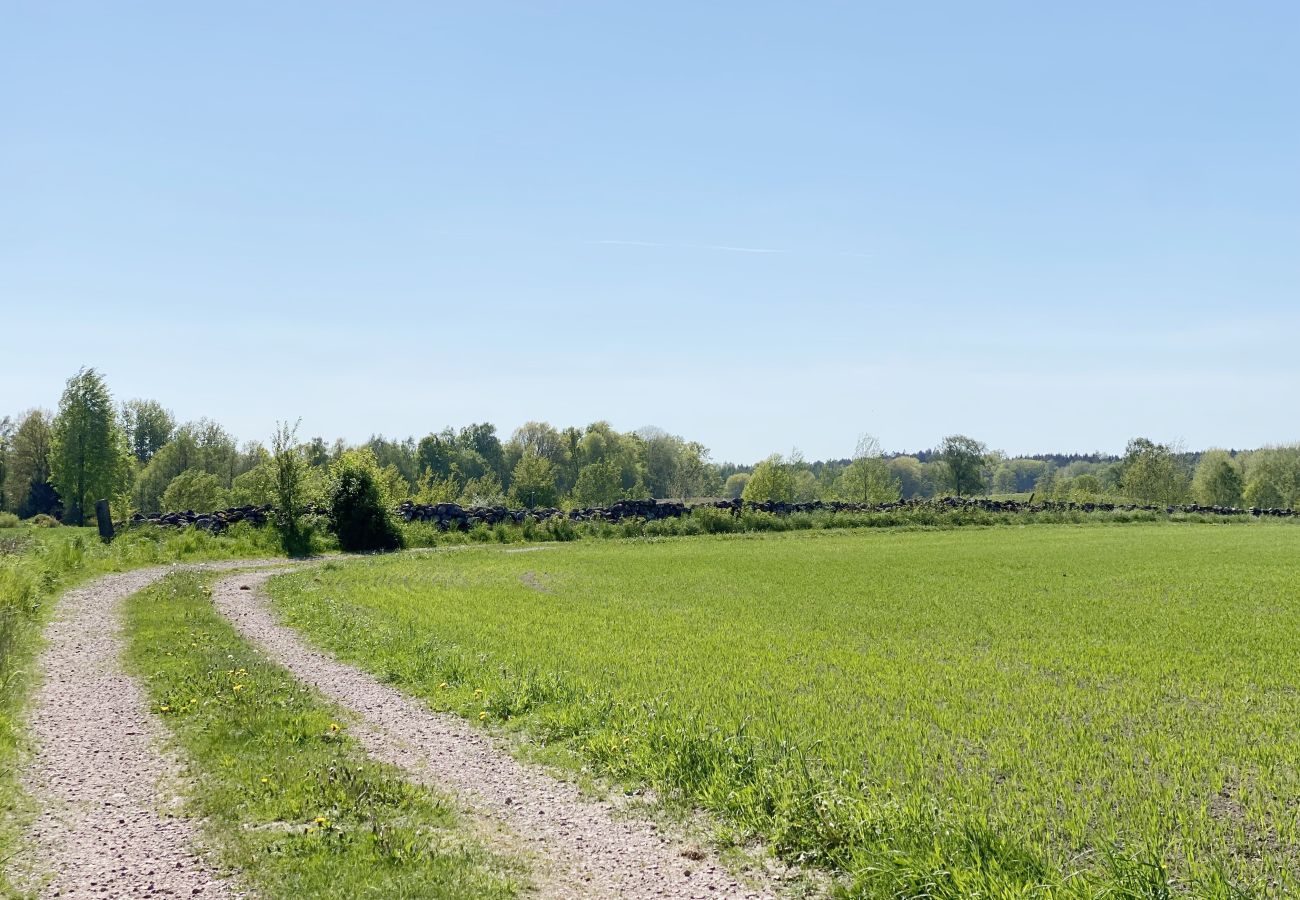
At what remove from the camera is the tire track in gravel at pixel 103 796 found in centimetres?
684

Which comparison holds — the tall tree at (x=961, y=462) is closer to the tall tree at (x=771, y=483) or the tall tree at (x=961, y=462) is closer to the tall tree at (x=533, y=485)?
the tall tree at (x=771, y=483)

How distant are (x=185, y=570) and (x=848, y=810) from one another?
27.6 m

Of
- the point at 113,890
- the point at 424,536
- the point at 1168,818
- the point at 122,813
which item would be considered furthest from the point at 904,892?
the point at 424,536

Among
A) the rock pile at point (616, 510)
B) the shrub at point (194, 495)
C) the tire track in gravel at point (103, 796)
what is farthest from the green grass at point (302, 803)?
the shrub at point (194, 495)

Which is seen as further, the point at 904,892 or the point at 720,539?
the point at 720,539

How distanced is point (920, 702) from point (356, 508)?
33.4 meters

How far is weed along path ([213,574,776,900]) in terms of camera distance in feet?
23.0

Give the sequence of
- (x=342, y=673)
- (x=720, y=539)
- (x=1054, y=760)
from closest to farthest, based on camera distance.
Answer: (x=1054, y=760) < (x=342, y=673) < (x=720, y=539)

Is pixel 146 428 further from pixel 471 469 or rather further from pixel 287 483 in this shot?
pixel 287 483

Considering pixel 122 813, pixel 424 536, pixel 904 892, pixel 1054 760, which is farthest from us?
pixel 424 536

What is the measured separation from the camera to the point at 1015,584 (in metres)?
25.4

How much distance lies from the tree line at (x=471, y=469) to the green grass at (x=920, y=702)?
25209mm

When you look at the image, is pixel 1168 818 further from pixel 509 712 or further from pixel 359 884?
pixel 509 712

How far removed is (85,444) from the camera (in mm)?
59781
